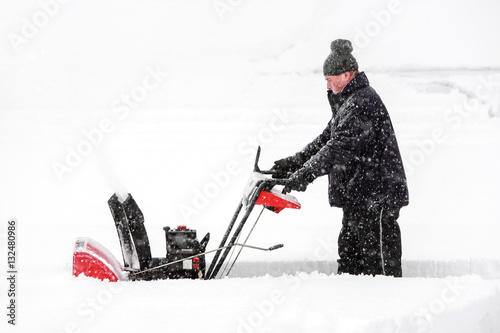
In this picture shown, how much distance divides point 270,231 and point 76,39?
A: 895 centimetres

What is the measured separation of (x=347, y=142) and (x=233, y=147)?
559 cm

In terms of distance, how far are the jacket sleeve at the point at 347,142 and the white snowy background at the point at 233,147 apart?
676 mm

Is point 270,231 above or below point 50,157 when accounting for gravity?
below

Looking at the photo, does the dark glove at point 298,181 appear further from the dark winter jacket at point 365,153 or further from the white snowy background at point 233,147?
the white snowy background at point 233,147

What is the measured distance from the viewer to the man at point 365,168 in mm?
3434

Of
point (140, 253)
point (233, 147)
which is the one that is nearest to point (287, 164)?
point (140, 253)

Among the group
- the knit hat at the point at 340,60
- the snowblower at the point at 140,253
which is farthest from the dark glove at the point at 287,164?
the knit hat at the point at 340,60

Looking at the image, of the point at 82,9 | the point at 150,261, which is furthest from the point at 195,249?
the point at 82,9

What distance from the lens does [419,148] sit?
9.04 metres

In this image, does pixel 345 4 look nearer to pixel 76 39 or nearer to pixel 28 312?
pixel 76 39

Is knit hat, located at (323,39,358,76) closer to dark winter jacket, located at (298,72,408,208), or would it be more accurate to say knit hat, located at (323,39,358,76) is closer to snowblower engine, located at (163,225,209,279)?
dark winter jacket, located at (298,72,408,208)

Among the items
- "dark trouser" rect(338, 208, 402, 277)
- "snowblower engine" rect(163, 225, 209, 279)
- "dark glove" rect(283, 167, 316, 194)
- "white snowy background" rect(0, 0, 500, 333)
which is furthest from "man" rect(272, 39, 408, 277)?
"snowblower engine" rect(163, 225, 209, 279)

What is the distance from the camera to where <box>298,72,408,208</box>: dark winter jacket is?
3.42 metres

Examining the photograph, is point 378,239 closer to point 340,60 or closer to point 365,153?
point 365,153
